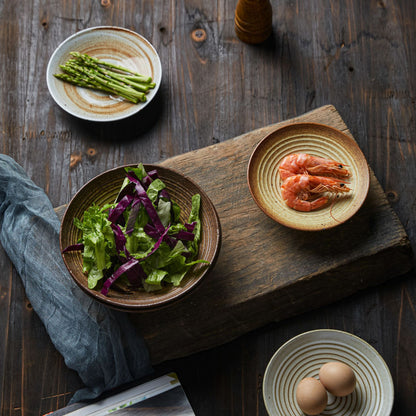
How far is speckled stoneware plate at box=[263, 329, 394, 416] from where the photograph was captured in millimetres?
2432

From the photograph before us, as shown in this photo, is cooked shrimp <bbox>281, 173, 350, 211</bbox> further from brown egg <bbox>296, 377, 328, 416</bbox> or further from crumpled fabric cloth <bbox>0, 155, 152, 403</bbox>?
crumpled fabric cloth <bbox>0, 155, 152, 403</bbox>

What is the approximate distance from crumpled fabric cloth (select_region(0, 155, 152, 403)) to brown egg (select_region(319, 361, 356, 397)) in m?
0.82

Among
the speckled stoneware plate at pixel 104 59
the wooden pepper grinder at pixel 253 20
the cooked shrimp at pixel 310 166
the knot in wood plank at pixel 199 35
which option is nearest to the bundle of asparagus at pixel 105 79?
the speckled stoneware plate at pixel 104 59

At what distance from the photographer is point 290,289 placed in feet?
8.36

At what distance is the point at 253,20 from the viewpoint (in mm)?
3025

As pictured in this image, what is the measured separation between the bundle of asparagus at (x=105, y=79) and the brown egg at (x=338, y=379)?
168cm

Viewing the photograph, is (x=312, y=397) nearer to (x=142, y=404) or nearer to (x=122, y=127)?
(x=142, y=404)

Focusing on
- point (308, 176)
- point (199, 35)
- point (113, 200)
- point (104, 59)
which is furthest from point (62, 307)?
A: point (199, 35)

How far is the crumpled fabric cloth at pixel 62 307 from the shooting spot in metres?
2.52

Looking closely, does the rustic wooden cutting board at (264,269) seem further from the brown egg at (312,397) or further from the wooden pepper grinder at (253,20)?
the wooden pepper grinder at (253,20)

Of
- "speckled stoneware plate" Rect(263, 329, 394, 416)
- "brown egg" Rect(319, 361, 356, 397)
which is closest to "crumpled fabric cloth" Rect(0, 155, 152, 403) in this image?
"speckled stoneware plate" Rect(263, 329, 394, 416)

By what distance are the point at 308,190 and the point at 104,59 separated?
1.41m

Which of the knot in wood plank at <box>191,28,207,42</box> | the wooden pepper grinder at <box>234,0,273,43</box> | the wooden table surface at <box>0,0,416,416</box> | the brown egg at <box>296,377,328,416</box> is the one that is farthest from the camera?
the knot in wood plank at <box>191,28,207,42</box>

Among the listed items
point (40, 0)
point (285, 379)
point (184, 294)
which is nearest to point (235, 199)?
point (184, 294)
